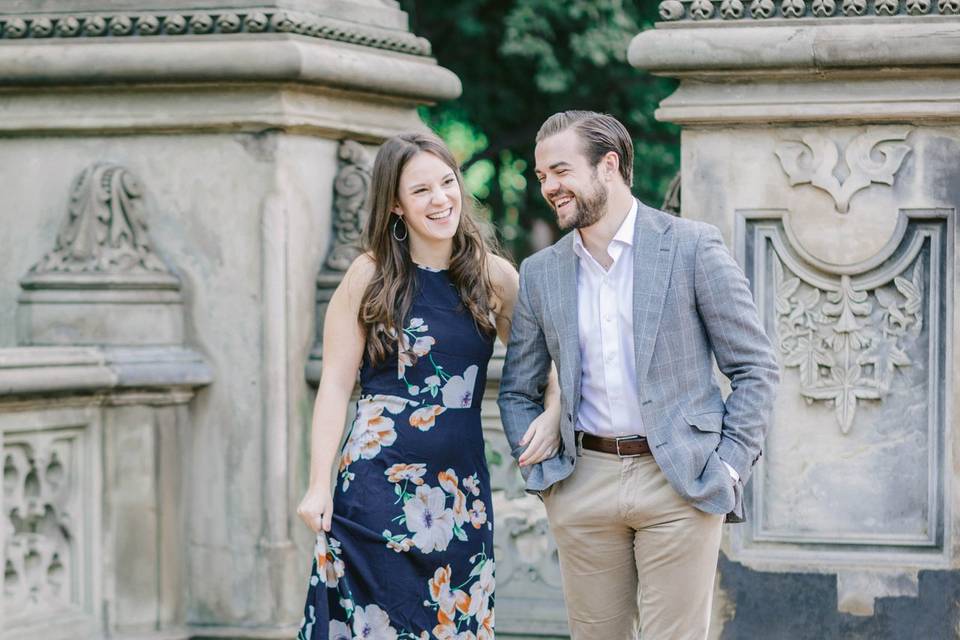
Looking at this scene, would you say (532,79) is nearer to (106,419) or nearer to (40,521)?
(106,419)

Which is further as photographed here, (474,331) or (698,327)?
(474,331)

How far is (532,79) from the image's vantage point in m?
14.7

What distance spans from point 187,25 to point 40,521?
165 cm

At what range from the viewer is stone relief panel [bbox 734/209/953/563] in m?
4.94

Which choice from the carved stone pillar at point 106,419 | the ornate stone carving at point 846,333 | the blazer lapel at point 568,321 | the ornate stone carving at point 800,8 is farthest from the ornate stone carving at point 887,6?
the carved stone pillar at point 106,419

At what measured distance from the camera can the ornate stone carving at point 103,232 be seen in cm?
549

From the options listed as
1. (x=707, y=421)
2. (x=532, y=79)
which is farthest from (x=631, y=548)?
(x=532, y=79)

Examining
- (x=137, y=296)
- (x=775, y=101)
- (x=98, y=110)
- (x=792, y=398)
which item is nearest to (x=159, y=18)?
(x=98, y=110)

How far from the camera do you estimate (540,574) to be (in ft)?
18.1

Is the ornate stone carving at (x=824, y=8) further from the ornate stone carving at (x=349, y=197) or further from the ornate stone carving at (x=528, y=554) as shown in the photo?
the ornate stone carving at (x=528, y=554)

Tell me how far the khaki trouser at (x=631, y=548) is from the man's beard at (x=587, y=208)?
56 centimetres

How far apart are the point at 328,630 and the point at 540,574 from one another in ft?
4.56

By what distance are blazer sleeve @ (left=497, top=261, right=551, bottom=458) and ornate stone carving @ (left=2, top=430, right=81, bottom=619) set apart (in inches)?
65.7

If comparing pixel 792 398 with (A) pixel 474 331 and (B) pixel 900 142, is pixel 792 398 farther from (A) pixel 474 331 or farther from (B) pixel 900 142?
(A) pixel 474 331
